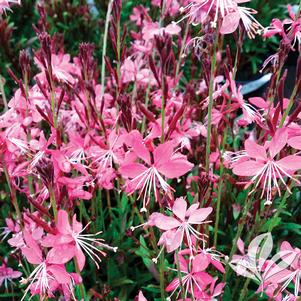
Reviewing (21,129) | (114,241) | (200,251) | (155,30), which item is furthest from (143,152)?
(155,30)

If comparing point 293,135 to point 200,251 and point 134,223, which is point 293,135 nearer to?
point 200,251

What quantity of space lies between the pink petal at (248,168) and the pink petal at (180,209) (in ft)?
0.38

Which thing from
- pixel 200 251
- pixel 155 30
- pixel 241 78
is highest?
pixel 155 30

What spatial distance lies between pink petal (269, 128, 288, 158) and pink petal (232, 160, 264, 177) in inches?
1.4

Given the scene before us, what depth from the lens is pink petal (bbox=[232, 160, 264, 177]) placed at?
94 centimetres

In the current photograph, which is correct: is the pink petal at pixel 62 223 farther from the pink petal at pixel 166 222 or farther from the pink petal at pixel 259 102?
the pink petal at pixel 259 102

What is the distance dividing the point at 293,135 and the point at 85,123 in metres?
0.54

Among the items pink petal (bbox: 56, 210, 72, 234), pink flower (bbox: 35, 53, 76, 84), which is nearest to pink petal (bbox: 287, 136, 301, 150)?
pink petal (bbox: 56, 210, 72, 234)

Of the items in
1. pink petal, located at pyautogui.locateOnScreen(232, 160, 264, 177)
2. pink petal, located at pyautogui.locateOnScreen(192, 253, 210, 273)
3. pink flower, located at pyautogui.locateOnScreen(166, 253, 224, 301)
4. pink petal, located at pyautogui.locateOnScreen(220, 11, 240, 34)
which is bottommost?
pink flower, located at pyautogui.locateOnScreen(166, 253, 224, 301)

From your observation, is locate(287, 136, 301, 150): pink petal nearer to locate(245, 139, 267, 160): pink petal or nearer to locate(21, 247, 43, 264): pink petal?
locate(245, 139, 267, 160): pink petal

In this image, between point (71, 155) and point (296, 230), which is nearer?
point (71, 155)

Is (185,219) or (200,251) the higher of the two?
(185,219)

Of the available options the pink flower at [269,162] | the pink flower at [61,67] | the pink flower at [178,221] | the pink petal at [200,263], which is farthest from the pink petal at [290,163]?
the pink flower at [61,67]

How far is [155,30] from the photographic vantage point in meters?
1.65
